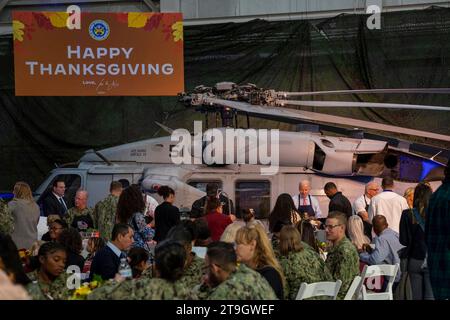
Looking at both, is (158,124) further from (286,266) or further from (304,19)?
(286,266)

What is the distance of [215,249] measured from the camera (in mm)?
4797

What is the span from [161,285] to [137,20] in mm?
10197

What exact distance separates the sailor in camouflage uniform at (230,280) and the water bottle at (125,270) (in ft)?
2.77

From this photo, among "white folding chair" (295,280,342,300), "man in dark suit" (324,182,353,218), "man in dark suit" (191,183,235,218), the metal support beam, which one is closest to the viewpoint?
"white folding chair" (295,280,342,300)

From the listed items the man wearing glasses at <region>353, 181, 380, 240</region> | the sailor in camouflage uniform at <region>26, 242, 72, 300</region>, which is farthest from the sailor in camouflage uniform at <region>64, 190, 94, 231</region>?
the sailor in camouflage uniform at <region>26, 242, 72, 300</region>

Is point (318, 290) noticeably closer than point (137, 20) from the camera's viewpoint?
Yes

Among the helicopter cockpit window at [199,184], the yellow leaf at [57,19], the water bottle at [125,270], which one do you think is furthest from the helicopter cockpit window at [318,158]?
the water bottle at [125,270]

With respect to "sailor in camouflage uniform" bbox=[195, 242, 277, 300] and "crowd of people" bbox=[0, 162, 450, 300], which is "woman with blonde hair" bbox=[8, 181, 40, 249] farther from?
"sailor in camouflage uniform" bbox=[195, 242, 277, 300]

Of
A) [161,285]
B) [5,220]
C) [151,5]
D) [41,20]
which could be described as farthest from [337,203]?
[151,5]

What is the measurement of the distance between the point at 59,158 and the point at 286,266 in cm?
895

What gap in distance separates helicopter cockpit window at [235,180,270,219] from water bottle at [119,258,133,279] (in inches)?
240

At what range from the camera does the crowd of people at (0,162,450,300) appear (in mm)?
4516
